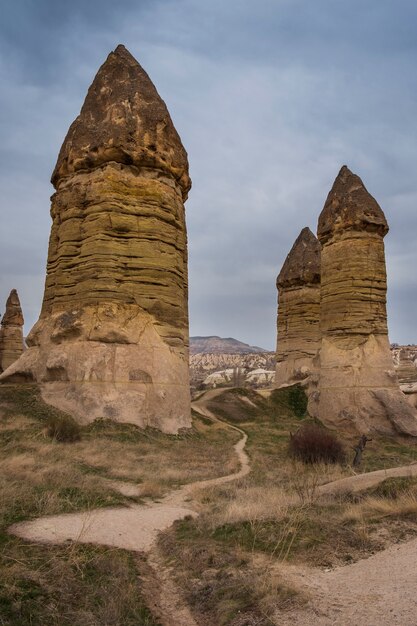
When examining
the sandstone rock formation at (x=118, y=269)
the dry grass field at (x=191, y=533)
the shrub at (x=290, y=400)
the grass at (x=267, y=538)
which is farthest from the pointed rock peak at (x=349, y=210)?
the grass at (x=267, y=538)

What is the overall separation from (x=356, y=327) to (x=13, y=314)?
79.7 ft

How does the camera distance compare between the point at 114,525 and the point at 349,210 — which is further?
the point at 349,210

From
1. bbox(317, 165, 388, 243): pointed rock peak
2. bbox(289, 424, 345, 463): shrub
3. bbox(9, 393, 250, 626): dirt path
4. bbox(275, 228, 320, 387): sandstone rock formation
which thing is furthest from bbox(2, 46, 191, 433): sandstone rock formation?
bbox(275, 228, 320, 387): sandstone rock formation

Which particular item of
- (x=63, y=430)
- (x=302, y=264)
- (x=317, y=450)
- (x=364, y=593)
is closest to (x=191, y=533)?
(x=364, y=593)

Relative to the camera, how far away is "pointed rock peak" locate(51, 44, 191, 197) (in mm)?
16219

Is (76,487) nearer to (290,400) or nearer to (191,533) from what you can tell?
(191,533)

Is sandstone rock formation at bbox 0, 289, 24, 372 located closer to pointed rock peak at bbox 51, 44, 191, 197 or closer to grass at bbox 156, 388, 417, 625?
pointed rock peak at bbox 51, 44, 191, 197

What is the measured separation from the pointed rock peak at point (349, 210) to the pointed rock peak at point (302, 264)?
898 cm

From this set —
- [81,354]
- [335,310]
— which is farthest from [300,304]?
[81,354]

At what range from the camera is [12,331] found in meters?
34.1

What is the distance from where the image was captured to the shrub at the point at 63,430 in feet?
40.3

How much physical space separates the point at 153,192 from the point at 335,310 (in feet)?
25.4

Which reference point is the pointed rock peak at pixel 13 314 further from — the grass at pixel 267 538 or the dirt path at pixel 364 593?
the dirt path at pixel 364 593

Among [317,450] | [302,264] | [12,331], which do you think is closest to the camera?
[317,450]
